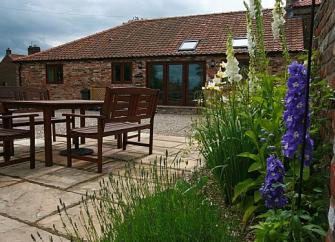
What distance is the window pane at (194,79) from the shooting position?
14763 millimetres

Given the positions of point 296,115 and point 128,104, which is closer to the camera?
point 296,115

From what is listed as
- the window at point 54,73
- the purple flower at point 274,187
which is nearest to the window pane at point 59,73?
the window at point 54,73

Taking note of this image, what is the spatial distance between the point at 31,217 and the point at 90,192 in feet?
2.09

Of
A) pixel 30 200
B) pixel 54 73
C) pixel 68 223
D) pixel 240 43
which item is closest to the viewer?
pixel 68 223

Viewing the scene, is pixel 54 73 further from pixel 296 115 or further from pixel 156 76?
pixel 296 115

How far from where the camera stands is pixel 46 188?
9.81 feet

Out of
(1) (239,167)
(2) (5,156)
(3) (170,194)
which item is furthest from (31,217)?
(2) (5,156)

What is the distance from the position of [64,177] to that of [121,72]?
1321 centimetres

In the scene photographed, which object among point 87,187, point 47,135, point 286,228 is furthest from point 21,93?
point 286,228

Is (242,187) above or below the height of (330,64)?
below

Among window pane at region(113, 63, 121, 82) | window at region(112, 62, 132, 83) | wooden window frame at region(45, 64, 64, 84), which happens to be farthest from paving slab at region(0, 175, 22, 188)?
wooden window frame at region(45, 64, 64, 84)

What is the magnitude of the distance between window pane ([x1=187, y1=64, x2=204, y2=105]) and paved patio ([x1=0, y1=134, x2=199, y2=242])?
404 inches

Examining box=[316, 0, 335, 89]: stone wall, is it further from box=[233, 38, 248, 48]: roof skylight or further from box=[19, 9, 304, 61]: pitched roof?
box=[233, 38, 248, 48]: roof skylight

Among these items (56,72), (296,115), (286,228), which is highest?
(56,72)
